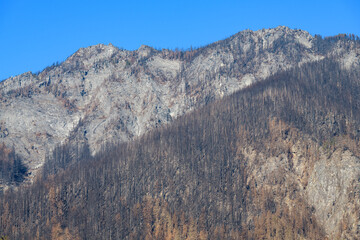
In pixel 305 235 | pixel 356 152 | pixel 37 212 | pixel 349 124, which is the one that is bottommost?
pixel 305 235

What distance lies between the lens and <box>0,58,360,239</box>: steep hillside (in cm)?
16450

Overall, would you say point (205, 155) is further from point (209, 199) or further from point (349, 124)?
point (349, 124)

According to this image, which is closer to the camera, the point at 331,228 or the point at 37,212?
the point at 331,228

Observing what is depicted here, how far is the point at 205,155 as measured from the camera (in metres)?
198

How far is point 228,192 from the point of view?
598 ft

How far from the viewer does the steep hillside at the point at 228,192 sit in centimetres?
16450

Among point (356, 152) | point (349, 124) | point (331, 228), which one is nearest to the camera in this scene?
point (331, 228)

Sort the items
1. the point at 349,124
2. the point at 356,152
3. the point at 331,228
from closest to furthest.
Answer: the point at 331,228
the point at 356,152
the point at 349,124

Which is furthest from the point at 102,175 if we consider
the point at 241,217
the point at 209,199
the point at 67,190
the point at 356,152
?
the point at 356,152

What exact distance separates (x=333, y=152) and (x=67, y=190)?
91.3m

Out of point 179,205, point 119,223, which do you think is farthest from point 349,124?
point 119,223

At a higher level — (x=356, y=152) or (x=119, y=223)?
(x=356, y=152)

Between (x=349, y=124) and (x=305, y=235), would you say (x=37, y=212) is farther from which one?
(x=349, y=124)

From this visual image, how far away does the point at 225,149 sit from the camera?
197625 millimetres
